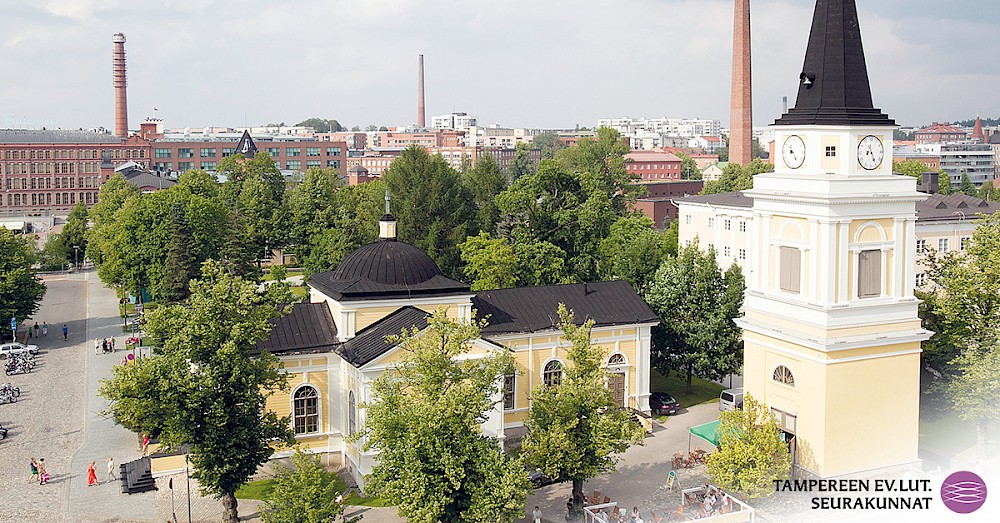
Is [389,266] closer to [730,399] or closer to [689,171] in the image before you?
[730,399]

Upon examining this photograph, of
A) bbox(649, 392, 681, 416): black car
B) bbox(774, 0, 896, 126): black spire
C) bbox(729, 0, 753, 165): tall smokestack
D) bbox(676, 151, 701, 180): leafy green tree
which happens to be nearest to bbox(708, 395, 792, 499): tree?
bbox(774, 0, 896, 126): black spire

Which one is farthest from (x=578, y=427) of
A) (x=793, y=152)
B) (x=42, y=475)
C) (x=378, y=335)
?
(x=42, y=475)

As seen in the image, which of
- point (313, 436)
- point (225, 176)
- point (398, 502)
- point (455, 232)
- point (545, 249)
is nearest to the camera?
point (398, 502)

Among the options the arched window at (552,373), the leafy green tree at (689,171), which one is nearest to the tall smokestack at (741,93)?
the leafy green tree at (689,171)

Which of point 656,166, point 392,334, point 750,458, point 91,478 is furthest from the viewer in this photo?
point 656,166

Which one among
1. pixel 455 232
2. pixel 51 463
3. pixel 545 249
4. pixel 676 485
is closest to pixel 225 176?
pixel 455 232

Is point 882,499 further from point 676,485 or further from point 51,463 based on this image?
point 51,463

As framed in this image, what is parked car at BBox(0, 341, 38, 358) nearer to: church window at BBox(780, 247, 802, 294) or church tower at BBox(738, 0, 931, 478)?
church tower at BBox(738, 0, 931, 478)
